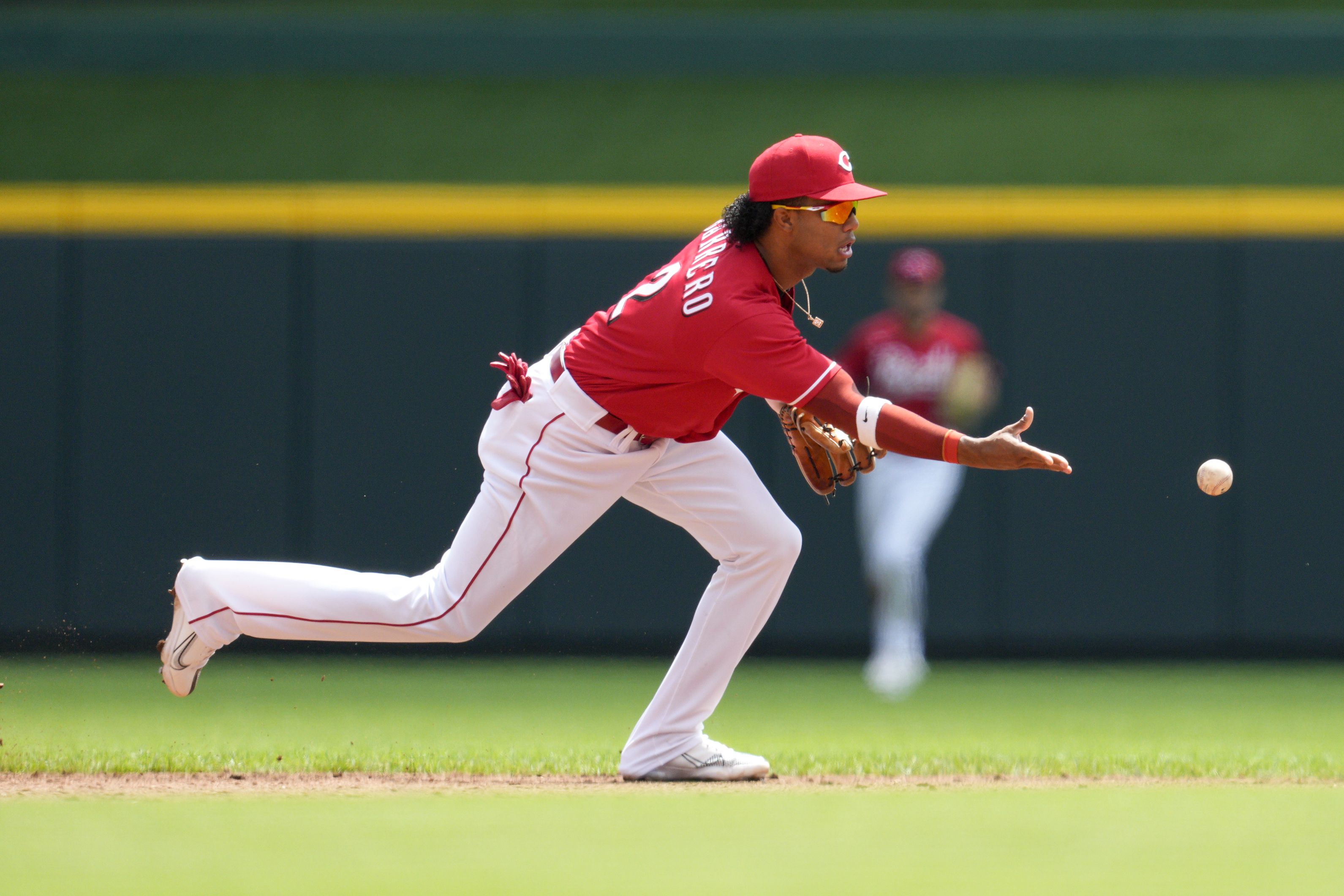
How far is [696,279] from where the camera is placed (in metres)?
4.82

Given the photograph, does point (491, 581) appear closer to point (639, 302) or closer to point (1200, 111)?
point (639, 302)

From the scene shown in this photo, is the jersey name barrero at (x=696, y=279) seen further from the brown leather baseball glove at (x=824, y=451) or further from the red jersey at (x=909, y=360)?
the red jersey at (x=909, y=360)

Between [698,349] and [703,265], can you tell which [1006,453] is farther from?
[703,265]

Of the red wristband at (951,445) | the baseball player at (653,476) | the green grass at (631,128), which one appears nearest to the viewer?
the red wristband at (951,445)

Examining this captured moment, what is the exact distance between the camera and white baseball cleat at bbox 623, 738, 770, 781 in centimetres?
518

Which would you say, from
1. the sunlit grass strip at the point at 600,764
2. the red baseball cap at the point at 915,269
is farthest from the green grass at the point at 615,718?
the red baseball cap at the point at 915,269

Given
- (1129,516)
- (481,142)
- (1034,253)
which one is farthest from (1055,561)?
(481,142)

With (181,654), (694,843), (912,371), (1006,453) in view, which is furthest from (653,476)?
(912,371)

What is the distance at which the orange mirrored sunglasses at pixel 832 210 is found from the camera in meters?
4.87

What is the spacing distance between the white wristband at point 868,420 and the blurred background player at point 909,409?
11.2 ft

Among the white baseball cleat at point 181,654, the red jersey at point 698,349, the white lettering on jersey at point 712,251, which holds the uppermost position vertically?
the white lettering on jersey at point 712,251

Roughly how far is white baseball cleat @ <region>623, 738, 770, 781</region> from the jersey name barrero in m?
1.30

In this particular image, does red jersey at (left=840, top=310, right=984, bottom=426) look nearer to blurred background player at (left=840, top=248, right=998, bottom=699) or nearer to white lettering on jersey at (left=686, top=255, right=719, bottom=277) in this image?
blurred background player at (left=840, top=248, right=998, bottom=699)

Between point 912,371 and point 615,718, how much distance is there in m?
2.18
